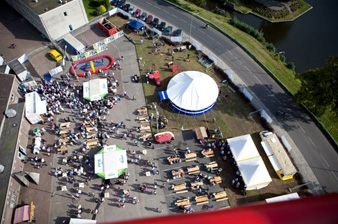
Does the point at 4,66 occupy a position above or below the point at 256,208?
above

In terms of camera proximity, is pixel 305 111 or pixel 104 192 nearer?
pixel 104 192

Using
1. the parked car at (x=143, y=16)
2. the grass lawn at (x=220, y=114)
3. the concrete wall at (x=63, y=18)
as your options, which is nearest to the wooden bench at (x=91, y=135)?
the grass lawn at (x=220, y=114)

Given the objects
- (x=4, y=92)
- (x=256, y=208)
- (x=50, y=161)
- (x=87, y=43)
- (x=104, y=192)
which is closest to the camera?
(x=256, y=208)

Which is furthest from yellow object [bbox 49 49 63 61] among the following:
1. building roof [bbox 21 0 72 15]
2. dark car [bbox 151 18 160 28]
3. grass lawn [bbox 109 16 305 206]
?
dark car [bbox 151 18 160 28]

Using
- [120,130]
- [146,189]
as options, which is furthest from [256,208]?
[120,130]

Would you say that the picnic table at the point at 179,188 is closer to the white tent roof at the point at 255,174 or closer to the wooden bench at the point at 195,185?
the wooden bench at the point at 195,185

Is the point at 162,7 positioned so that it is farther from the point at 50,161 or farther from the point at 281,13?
the point at 50,161
